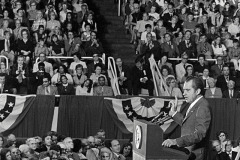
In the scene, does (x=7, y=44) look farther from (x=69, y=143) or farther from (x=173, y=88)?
(x=69, y=143)

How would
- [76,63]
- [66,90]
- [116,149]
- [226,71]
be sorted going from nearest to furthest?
[116,149], [66,90], [76,63], [226,71]

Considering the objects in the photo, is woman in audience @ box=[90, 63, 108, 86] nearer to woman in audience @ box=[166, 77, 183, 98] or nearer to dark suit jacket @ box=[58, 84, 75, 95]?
dark suit jacket @ box=[58, 84, 75, 95]

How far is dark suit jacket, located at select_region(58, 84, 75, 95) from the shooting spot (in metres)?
16.9

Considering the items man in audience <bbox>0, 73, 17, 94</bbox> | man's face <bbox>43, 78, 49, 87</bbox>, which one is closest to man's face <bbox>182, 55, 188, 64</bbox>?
Answer: man's face <bbox>43, 78, 49, 87</bbox>

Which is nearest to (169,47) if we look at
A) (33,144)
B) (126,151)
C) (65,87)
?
(65,87)

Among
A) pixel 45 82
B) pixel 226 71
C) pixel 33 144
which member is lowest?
pixel 33 144

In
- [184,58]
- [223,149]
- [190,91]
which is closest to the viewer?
[190,91]

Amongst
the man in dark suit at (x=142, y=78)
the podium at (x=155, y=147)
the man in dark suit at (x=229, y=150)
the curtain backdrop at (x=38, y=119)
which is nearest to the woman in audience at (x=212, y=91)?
the man in dark suit at (x=142, y=78)

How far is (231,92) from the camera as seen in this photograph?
59.7 feet

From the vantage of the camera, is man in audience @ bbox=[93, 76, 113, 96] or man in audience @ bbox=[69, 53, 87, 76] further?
man in audience @ bbox=[69, 53, 87, 76]

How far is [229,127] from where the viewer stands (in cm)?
1719

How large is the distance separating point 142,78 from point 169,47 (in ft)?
6.71

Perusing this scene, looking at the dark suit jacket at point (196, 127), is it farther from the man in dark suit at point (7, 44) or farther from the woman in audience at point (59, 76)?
the man in dark suit at point (7, 44)

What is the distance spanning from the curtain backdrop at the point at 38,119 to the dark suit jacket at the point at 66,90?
2.65 ft
